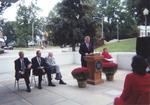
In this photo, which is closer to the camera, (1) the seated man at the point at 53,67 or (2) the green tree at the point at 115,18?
(1) the seated man at the point at 53,67

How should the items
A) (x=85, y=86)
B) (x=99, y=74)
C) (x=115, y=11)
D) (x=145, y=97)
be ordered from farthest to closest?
(x=115, y=11) < (x=99, y=74) < (x=85, y=86) < (x=145, y=97)

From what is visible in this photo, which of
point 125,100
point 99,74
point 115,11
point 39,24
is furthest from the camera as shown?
point 115,11

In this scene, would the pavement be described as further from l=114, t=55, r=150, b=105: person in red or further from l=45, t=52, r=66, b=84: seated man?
l=114, t=55, r=150, b=105: person in red

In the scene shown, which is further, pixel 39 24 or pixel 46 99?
pixel 39 24

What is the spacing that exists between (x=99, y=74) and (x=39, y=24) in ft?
101

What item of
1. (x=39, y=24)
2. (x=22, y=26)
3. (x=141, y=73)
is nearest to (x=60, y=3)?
(x=141, y=73)

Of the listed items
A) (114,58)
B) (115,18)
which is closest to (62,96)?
(114,58)

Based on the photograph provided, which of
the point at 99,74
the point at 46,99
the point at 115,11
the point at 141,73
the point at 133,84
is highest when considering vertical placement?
the point at 115,11

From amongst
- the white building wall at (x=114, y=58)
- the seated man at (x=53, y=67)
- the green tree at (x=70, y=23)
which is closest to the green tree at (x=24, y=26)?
the green tree at (x=70, y=23)

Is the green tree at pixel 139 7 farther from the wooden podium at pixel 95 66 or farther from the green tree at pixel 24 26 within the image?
the wooden podium at pixel 95 66

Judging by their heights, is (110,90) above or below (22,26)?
below

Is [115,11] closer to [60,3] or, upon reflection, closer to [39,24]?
[39,24]

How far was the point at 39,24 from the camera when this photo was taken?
34.8 m

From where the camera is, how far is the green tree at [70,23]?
14453 millimetres
